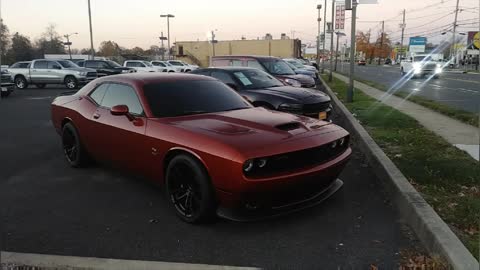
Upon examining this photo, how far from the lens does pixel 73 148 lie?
21.2 feet

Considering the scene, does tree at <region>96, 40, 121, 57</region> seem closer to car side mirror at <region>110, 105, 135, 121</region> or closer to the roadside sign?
the roadside sign

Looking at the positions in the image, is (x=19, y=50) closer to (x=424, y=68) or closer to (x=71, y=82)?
(x=71, y=82)

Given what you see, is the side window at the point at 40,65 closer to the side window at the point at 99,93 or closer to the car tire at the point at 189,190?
the side window at the point at 99,93

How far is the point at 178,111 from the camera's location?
16.5 ft

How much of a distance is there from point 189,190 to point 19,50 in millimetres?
89576

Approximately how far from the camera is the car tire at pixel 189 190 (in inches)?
161

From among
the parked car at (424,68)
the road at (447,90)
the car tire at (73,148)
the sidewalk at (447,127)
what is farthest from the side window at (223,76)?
the parked car at (424,68)

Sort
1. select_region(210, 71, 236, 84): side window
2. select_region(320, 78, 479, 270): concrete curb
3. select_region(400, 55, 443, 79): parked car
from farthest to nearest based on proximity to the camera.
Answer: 1. select_region(400, 55, 443, 79): parked car
2. select_region(210, 71, 236, 84): side window
3. select_region(320, 78, 479, 270): concrete curb

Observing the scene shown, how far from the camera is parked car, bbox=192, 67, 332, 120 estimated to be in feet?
27.1

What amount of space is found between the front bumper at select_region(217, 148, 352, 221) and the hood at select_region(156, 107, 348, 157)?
10.5 inches

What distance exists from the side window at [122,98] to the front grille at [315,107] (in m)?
3.75

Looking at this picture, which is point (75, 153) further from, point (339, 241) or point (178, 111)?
point (339, 241)

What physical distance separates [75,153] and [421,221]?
475 centimetres

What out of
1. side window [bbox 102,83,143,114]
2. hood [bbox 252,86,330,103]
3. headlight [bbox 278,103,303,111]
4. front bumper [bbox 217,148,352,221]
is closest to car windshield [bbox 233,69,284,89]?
hood [bbox 252,86,330,103]
